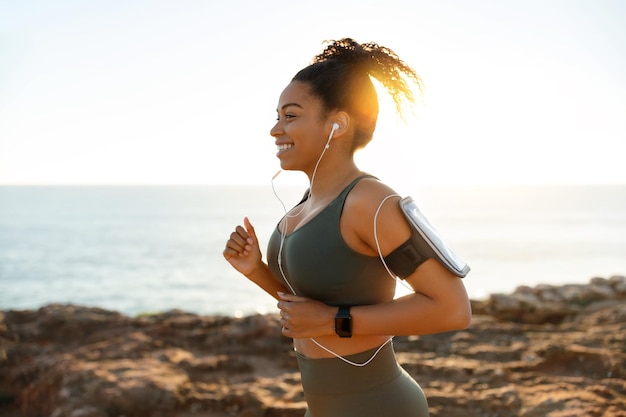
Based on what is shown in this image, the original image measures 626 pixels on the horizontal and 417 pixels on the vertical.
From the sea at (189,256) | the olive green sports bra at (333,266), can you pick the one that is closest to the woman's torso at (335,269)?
the olive green sports bra at (333,266)

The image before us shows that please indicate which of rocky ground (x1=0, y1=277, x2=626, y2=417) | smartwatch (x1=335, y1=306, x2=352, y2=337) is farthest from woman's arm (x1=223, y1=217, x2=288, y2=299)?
rocky ground (x1=0, y1=277, x2=626, y2=417)

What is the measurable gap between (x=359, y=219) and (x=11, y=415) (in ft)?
16.8

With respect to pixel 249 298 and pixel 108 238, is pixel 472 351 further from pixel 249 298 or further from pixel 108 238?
pixel 108 238

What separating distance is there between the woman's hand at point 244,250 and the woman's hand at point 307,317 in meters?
0.53

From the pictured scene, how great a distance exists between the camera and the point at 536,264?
56.4 m

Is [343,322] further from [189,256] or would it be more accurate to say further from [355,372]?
[189,256]

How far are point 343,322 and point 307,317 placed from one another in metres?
0.12

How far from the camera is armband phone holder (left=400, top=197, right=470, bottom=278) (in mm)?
1898

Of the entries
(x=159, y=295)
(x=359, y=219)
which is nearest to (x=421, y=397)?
(x=359, y=219)

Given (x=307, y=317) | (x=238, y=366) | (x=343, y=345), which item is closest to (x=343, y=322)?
(x=307, y=317)

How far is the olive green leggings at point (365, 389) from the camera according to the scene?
2.16 m

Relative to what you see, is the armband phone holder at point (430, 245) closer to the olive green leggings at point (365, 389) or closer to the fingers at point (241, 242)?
the olive green leggings at point (365, 389)

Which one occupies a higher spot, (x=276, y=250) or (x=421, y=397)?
(x=276, y=250)

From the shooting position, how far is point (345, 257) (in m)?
2.04
